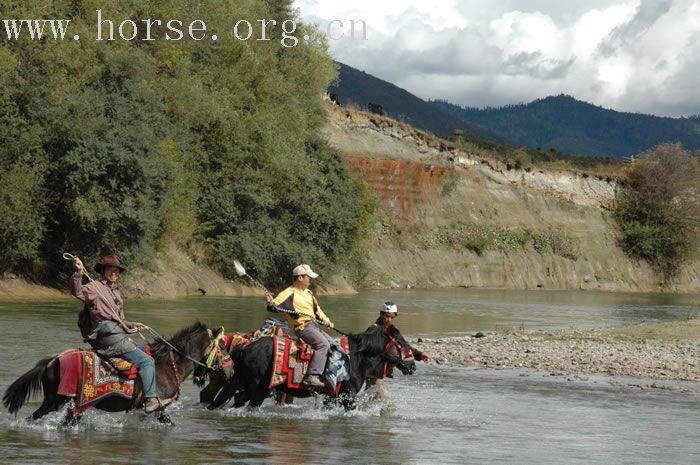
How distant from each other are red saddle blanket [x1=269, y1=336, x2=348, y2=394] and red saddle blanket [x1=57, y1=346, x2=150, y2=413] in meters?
2.56

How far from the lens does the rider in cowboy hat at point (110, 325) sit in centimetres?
1402

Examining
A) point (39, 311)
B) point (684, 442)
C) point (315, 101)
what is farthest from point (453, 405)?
point (315, 101)

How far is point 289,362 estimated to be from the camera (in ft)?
54.5

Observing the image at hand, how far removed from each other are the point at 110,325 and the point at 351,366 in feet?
14.4

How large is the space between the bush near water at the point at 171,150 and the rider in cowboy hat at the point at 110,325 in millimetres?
29930

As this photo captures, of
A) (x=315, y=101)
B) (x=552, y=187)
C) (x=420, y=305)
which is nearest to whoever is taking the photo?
(x=420, y=305)

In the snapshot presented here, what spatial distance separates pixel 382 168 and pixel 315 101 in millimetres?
15855

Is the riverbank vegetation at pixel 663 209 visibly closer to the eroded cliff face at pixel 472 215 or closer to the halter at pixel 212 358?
the eroded cliff face at pixel 472 215

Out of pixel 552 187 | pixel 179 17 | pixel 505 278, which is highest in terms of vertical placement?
pixel 179 17

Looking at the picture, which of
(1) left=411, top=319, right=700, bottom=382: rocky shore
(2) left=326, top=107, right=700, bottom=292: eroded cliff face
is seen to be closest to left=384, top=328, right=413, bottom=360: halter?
(1) left=411, top=319, right=700, bottom=382: rocky shore

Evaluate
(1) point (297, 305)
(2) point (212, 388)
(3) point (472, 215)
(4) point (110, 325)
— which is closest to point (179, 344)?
(4) point (110, 325)

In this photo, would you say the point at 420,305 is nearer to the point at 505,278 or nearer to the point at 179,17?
the point at 179,17

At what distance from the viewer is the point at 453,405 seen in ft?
62.8

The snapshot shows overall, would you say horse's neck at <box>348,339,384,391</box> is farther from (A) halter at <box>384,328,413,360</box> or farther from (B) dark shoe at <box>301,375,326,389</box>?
(B) dark shoe at <box>301,375,326,389</box>
